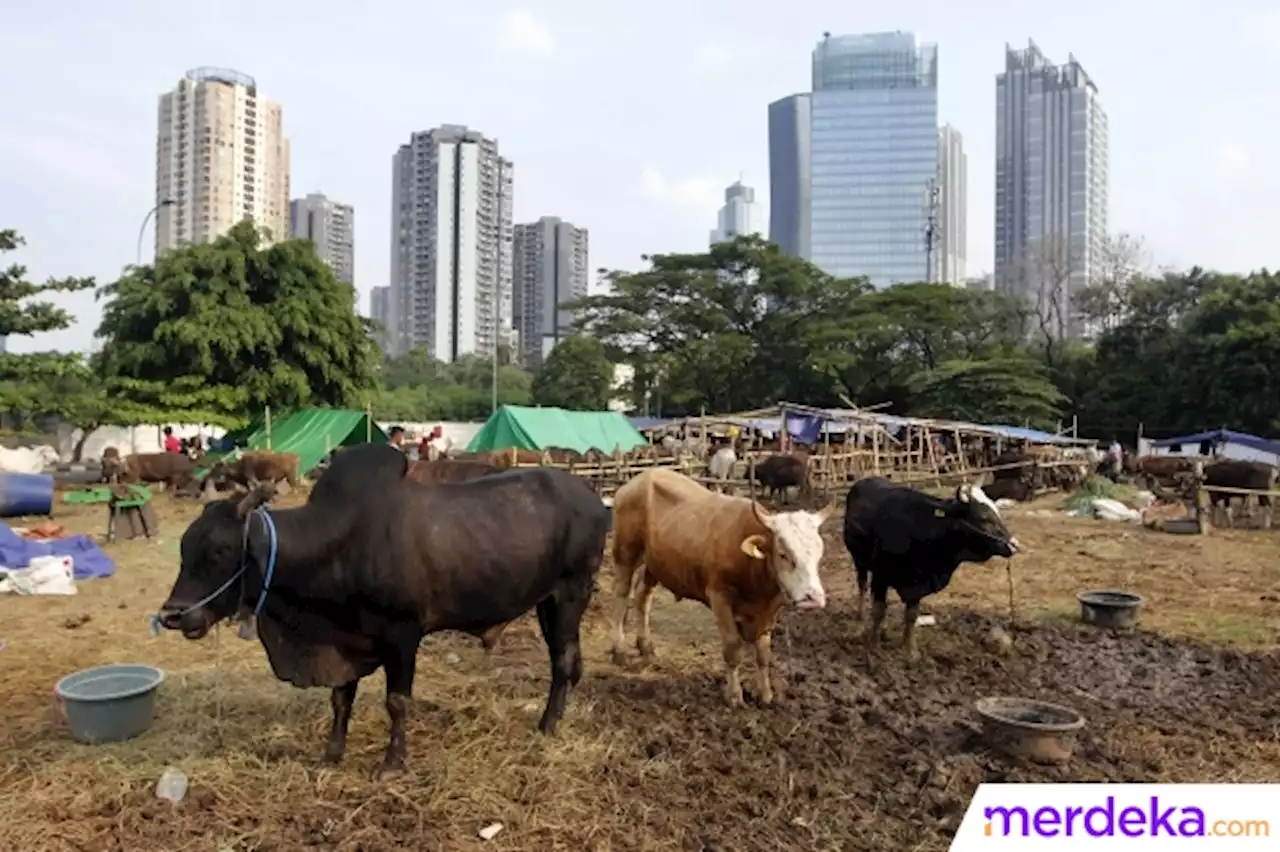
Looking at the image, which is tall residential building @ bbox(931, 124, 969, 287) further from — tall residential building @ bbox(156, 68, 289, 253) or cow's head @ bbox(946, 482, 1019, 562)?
cow's head @ bbox(946, 482, 1019, 562)

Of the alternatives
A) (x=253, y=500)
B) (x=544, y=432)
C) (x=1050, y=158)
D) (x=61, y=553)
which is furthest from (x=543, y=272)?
(x=253, y=500)

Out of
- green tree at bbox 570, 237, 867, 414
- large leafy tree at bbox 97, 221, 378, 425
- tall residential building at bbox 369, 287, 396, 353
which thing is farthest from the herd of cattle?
tall residential building at bbox 369, 287, 396, 353

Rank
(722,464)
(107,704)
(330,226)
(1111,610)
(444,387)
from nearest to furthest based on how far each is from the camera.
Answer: (107,704)
(1111,610)
(722,464)
(444,387)
(330,226)

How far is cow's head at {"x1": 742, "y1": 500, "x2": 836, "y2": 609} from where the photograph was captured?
5605mm

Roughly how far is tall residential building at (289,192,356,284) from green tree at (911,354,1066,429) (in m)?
58.3

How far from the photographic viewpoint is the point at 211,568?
4562mm

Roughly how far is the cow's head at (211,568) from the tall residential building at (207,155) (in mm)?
47057

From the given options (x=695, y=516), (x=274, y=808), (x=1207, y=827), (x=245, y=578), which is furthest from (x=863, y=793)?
(x=245, y=578)

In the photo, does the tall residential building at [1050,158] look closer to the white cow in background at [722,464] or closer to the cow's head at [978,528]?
the white cow in background at [722,464]

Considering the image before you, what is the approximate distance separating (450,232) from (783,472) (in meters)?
52.9

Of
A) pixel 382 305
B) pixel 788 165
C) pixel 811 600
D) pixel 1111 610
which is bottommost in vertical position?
pixel 1111 610

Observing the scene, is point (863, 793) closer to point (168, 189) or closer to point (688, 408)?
point (688, 408)

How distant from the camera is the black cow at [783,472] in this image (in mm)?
21203

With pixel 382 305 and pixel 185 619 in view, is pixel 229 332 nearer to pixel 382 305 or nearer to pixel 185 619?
pixel 185 619
